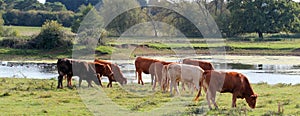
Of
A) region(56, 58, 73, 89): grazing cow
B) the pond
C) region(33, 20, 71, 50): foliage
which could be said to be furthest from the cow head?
region(33, 20, 71, 50): foliage

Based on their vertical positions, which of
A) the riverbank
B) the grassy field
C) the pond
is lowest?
the riverbank

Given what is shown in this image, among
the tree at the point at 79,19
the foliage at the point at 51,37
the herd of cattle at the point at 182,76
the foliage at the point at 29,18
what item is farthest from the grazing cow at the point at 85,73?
the foliage at the point at 29,18

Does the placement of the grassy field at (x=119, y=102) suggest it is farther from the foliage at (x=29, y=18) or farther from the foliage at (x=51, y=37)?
the foliage at (x=29, y=18)

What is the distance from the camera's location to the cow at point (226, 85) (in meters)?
15.4

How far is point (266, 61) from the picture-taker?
143 ft

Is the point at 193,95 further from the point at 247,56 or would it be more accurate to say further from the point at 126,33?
the point at 126,33

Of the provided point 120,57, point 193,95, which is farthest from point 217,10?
point 193,95

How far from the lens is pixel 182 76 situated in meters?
17.9

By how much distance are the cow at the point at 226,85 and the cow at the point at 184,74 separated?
1.13m

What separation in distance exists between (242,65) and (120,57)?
10.5 metres

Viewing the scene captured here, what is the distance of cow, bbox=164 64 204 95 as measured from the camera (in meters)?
17.2

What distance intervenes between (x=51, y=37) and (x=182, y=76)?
101 feet

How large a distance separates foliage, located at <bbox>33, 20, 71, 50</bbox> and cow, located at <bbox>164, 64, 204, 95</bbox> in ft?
95.8

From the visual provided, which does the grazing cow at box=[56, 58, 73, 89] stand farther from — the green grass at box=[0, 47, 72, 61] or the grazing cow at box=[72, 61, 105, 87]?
the green grass at box=[0, 47, 72, 61]
